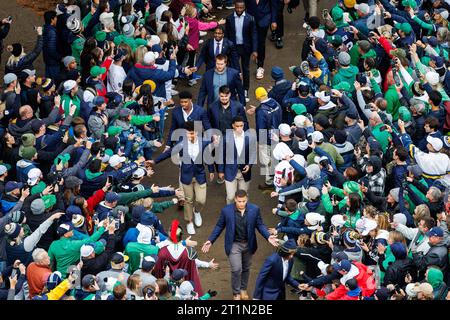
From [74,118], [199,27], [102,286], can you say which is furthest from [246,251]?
[199,27]

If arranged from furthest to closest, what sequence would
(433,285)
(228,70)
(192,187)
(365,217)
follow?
(228,70), (192,187), (365,217), (433,285)

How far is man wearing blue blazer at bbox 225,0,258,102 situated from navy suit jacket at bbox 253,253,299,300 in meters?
6.27

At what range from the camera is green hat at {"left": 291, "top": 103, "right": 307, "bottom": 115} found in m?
18.1

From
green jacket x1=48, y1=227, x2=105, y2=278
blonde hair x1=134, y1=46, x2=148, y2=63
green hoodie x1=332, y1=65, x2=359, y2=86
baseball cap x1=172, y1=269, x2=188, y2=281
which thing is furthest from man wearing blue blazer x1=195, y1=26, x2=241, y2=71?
baseball cap x1=172, y1=269, x2=188, y2=281

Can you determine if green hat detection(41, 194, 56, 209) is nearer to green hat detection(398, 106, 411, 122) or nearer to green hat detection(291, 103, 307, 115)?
green hat detection(291, 103, 307, 115)

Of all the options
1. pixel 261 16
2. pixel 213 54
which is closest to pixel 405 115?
pixel 213 54

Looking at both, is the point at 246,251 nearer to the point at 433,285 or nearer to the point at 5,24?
the point at 433,285

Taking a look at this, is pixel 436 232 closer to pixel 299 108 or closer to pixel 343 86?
pixel 299 108

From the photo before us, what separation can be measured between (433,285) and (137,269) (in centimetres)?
386

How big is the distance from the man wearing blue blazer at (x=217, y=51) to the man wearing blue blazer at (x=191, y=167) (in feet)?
8.50

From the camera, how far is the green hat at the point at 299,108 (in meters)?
18.1

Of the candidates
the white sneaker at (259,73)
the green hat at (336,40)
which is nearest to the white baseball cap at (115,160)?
the green hat at (336,40)

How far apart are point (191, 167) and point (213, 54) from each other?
3189 mm

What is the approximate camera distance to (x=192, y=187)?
17781 millimetres
